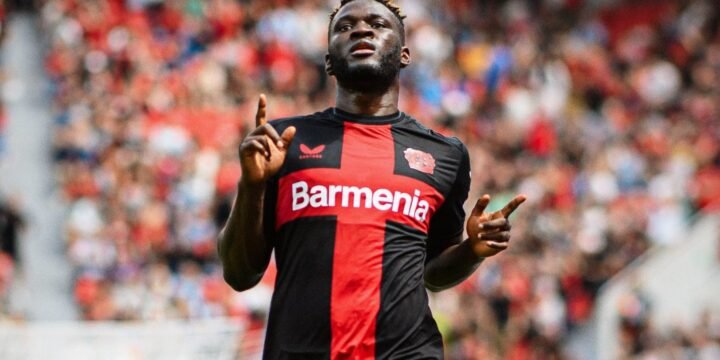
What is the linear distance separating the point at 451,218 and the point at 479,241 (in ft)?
0.75

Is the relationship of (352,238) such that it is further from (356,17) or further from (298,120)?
(356,17)

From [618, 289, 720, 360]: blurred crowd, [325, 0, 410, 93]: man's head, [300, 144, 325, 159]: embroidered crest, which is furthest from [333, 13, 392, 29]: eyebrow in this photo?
[618, 289, 720, 360]: blurred crowd

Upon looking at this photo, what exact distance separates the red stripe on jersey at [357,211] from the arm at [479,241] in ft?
0.57

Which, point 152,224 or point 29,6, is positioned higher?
point 29,6

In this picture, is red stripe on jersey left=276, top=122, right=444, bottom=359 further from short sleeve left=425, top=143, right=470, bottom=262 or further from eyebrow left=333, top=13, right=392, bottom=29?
eyebrow left=333, top=13, right=392, bottom=29

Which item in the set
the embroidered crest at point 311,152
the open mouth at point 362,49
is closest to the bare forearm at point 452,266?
the embroidered crest at point 311,152

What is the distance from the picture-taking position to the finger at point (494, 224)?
5.02 meters

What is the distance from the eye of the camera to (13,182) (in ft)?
52.5

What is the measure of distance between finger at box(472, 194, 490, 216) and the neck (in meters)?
0.52

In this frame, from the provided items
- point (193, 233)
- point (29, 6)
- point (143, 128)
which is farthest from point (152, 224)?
point (29, 6)

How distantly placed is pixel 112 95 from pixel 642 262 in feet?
22.5

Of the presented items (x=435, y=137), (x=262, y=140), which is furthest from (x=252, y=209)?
(x=435, y=137)

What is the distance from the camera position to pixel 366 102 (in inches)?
203

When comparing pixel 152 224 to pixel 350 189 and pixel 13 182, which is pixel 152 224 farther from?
pixel 350 189
